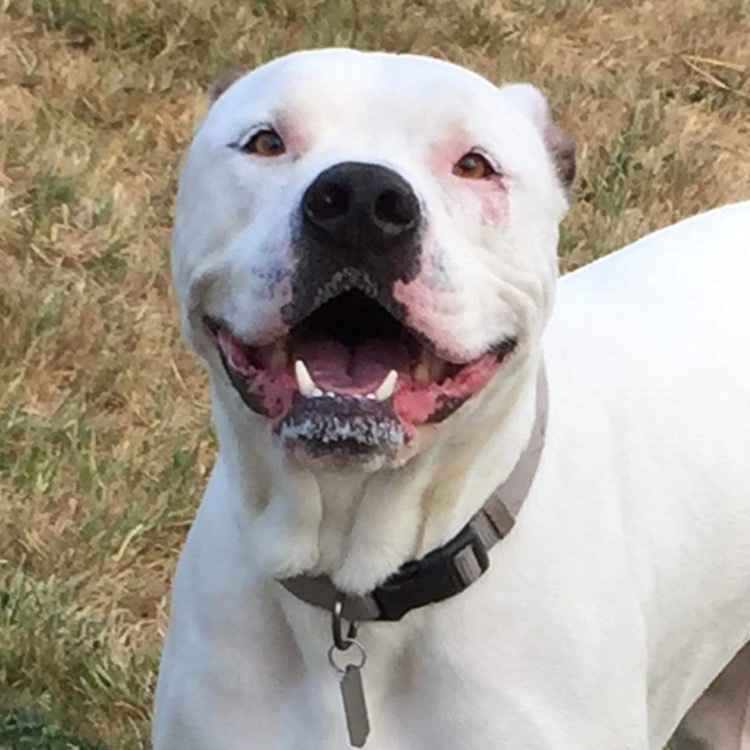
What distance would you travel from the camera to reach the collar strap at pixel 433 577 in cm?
274

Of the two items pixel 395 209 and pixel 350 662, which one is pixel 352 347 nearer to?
pixel 395 209

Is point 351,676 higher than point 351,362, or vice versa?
point 351,362

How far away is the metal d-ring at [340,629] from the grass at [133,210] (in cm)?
114

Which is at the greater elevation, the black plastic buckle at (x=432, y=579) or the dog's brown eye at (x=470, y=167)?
the dog's brown eye at (x=470, y=167)

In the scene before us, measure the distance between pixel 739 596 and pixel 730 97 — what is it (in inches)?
146

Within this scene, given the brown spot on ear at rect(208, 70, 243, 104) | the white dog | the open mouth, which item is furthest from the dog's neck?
the brown spot on ear at rect(208, 70, 243, 104)

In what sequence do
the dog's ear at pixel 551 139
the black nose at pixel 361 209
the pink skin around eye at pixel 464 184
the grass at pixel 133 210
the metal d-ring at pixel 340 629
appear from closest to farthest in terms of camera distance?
the black nose at pixel 361 209, the pink skin around eye at pixel 464 184, the metal d-ring at pixel 340 629, the dog's ear at pixel 551 139, the grass at pixel 133 210

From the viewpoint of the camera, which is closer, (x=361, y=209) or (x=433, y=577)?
(x=361, y=209)

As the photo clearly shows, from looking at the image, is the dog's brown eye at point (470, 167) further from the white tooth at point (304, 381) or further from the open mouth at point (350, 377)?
the white tooth at point (304, 381)

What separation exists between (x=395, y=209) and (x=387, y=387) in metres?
0.25

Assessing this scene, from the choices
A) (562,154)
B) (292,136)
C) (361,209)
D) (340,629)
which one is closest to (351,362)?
(361,209)

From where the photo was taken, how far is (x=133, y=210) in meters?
5.43

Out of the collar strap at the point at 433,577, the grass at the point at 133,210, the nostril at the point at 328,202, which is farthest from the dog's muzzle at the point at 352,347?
the grass at the point at 133,210

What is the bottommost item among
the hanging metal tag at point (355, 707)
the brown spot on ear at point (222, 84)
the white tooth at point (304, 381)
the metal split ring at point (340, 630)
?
the hanging metal tag at point (355, 707)
